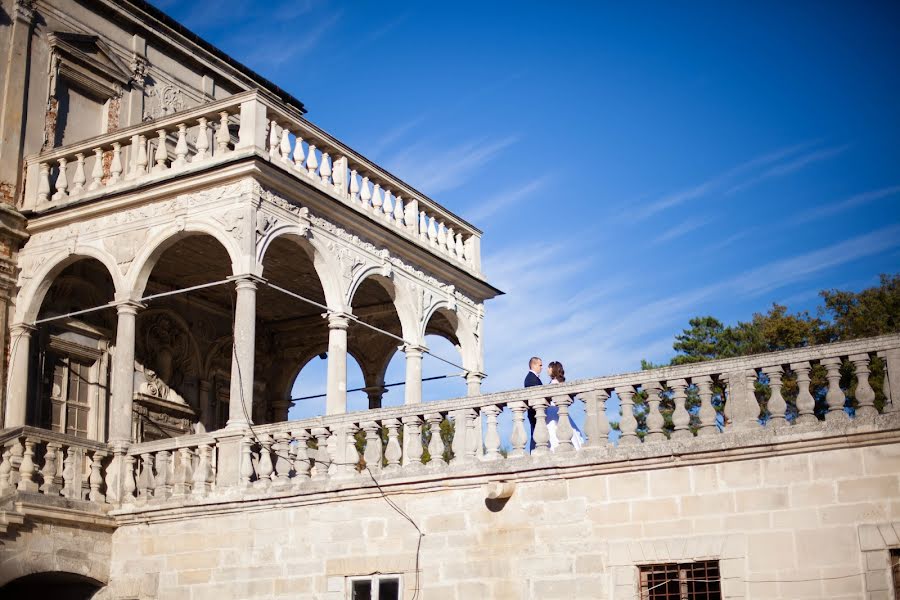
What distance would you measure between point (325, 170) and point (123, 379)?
4.09 meters

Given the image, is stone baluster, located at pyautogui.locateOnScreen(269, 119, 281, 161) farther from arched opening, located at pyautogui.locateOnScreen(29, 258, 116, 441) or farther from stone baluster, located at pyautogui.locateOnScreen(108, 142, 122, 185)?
arched opening, located at pyautogui.locateOnScreen(29, 258, 116, 441)

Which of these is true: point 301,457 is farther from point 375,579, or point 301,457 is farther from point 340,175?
point 340,175

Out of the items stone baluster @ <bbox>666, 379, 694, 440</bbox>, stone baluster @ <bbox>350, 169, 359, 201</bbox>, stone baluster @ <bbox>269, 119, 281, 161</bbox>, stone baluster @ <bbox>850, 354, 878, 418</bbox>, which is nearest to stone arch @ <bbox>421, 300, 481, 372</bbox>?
stone baluster @ <bbox>350, 169, 359, 201</bbox>

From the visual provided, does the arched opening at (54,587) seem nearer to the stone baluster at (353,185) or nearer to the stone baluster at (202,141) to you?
the stone baluster at (202,141)

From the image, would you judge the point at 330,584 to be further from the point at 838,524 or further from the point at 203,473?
the point at 838,524

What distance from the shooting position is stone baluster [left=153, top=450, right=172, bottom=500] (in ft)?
51.4

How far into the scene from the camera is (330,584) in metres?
13.9

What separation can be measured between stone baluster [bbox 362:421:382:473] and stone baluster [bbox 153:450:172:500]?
3225 millimetres

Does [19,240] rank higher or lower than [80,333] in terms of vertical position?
higher

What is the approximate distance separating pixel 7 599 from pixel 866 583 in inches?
466

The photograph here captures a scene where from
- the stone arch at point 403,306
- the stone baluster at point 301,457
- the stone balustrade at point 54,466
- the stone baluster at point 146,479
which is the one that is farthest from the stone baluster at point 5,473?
the stone arch at point 403,306

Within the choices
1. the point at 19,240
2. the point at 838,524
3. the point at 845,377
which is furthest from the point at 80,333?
the point at 845,377

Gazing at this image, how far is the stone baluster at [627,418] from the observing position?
488 inches

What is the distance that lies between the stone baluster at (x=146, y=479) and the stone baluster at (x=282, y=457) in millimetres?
2092
